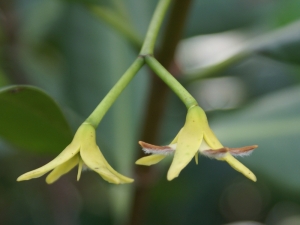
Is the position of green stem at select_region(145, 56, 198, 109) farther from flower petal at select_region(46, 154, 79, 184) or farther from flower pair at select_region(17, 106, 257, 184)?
flower petal at select_region(46, 154, 79, 184)

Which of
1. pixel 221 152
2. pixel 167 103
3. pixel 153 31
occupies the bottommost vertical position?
pixel 167 103

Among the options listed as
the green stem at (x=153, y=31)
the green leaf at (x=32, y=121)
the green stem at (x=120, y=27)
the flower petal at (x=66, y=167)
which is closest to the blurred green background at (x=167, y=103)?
the green stem at (x=120, y=27)

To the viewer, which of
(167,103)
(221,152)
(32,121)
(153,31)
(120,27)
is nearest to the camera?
(221,152)

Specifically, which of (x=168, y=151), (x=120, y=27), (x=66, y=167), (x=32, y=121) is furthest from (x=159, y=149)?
(x=120, y=27)

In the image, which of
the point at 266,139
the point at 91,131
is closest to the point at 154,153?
the point at 91,131

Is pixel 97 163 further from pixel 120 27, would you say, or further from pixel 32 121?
pixel 120 27

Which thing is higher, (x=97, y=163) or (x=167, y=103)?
(x=97, y=163)
